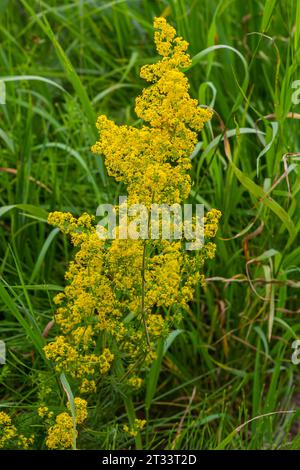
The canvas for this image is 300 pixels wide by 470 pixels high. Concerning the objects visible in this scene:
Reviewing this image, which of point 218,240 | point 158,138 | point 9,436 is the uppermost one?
point 158,138

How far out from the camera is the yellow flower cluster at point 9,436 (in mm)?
1772

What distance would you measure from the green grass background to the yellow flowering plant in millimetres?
120

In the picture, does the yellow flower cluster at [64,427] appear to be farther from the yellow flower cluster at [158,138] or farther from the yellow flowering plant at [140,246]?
the yellow flower cluster at [158,138]

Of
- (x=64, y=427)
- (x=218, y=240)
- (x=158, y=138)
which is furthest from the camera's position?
(x=218, y=240)

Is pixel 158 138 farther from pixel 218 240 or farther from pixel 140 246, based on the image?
pixel 218 240

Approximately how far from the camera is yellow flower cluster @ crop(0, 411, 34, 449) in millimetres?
1772

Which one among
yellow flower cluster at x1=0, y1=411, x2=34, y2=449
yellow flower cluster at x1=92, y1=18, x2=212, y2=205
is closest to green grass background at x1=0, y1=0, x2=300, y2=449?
yellow flower cluster at x1=0, y1=411, x2=34, y2=449

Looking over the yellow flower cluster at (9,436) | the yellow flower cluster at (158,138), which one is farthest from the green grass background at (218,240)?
the yellow flower cluster at (158,138)

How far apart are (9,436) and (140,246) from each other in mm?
477

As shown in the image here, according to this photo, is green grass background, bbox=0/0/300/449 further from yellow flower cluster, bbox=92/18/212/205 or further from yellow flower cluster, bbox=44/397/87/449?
yellow flower cluster, bbox=92/18/212/205

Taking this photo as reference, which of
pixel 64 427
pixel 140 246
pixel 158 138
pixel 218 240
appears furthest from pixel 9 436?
pixel 218 240

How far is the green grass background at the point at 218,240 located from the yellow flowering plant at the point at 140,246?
0.12 meters

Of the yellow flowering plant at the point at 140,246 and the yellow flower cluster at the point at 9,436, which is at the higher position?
the yellow flowering plant at the point at 140,246

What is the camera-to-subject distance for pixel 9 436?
1.77 m
